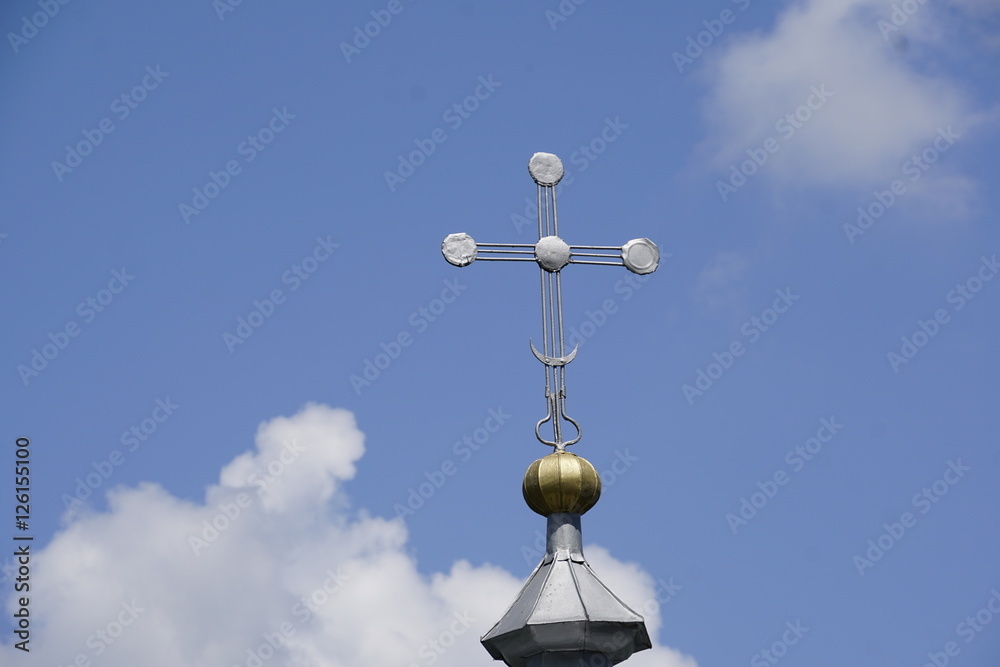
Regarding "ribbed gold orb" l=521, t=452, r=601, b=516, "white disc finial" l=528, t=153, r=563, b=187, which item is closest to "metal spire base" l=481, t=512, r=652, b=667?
"ribbed gold orb" l=521, t=452, r=601, b=516

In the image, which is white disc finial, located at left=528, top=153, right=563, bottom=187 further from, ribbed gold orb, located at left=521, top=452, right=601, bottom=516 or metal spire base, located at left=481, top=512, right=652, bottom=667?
metal spire base, located at left=481, top=512, right=652, bottom=667

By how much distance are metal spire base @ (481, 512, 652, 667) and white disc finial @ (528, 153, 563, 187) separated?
3244mm

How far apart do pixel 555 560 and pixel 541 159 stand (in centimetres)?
356

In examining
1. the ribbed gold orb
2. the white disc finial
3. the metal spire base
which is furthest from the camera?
the white disc finial

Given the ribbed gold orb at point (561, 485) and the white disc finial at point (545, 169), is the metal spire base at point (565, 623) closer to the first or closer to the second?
the ribbed gold orb at point (561, 485)

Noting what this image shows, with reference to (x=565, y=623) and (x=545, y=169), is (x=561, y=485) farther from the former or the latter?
(x=545, y=169)

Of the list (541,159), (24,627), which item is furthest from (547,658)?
(24,627)

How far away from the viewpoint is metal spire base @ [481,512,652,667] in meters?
12.1

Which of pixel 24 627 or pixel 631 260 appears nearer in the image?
pixel 631 260

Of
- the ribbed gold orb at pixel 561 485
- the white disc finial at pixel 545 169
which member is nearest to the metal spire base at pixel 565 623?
the ribbed gold orb at pixel 561 485

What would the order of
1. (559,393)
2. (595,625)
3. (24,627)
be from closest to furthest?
1. (595,625)
2. (559,393)
3. (24,627)

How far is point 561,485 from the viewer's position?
12.8m

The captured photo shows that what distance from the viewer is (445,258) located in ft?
43.8

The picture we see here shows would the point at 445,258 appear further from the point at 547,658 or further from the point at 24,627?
the point at 24,627
